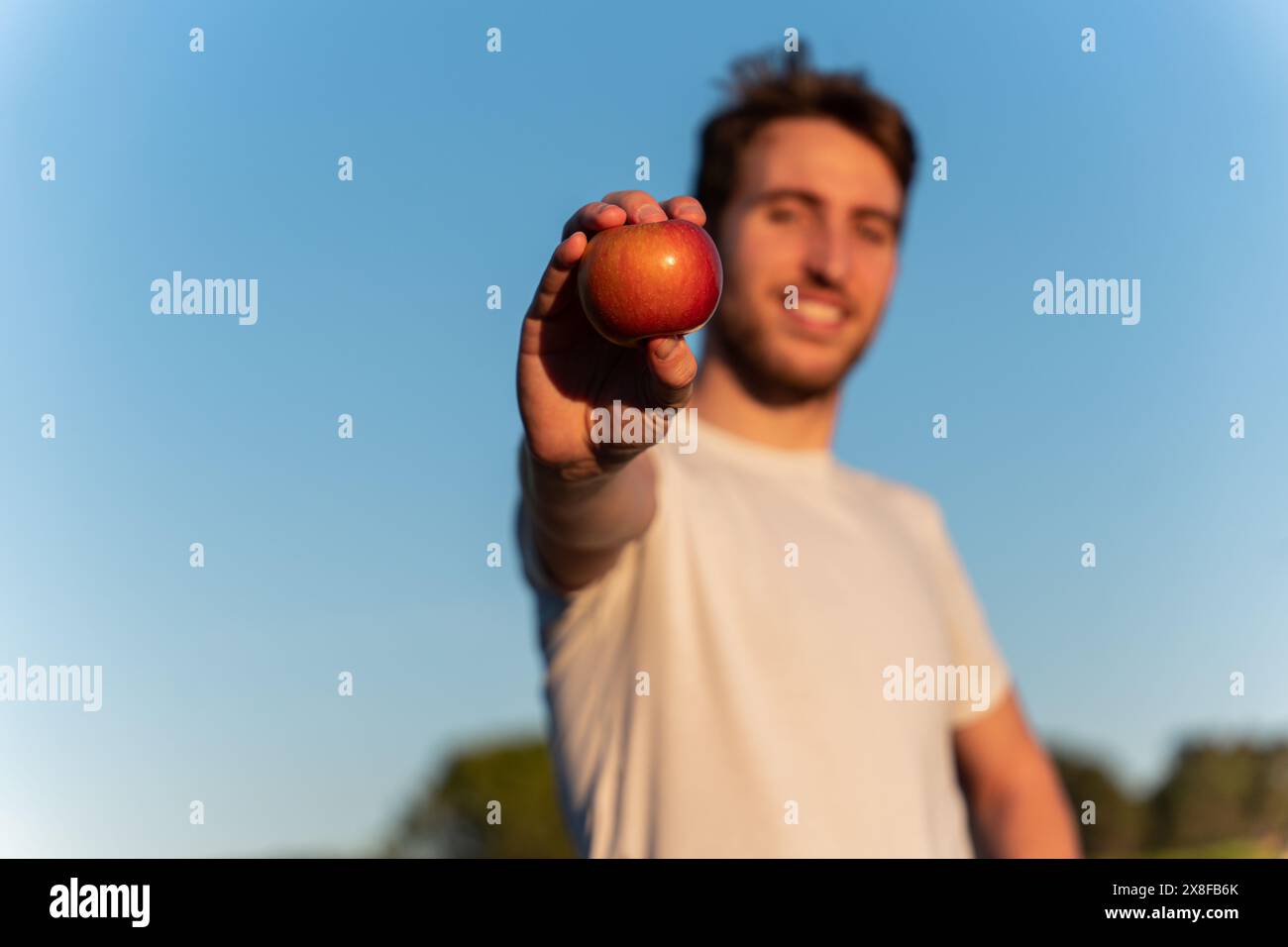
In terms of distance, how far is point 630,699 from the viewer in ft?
10.6

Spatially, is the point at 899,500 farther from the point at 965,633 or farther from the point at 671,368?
the point at 671,368

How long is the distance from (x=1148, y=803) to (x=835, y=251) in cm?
3570

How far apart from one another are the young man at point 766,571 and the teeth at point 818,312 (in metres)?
0.01

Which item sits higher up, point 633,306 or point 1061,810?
point 633,306

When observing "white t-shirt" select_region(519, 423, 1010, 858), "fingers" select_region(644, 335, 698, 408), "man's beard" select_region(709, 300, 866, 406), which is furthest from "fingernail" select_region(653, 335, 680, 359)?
"man's beard" select_region(709, 300, 866, 406)

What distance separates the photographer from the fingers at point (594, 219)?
2.19m

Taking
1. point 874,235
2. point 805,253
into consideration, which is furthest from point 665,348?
point 874,235

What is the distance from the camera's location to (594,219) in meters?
2.21

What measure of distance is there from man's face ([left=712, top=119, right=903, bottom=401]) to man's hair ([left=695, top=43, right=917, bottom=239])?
0.17 ft

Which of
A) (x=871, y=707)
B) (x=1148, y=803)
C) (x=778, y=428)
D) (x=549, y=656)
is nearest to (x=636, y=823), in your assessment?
(x=549, y=656)

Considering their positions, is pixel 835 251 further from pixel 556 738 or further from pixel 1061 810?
pixel 1061 810

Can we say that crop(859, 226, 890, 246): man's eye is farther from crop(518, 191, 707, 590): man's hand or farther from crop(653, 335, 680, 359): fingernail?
crop(653, 335, 680, 359): fingernail

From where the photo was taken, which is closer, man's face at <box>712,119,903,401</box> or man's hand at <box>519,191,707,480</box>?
man's hand at <box>519,191,707,480</box>

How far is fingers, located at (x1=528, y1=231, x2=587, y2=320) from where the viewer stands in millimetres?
2229
